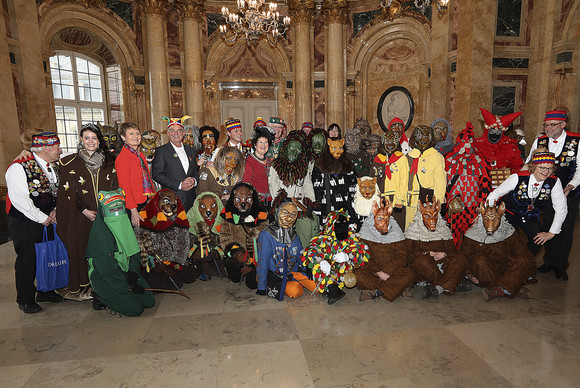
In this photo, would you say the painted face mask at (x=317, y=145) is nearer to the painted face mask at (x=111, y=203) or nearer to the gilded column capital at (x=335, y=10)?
the painted face mask at (x=111, y=203)

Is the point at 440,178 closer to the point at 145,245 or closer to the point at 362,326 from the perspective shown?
the point at 362,326

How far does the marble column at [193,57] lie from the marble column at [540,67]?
10.0 metres

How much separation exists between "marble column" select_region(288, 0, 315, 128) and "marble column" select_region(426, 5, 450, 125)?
426 centimetres

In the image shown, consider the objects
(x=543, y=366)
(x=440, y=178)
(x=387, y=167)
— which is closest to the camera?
(x=543, y=366)

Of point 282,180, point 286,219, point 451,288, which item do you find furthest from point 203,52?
point 451,288

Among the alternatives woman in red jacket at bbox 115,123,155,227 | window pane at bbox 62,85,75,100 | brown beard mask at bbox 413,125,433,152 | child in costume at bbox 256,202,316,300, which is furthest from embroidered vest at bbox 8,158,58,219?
window pane at bbox 62,85,75,100

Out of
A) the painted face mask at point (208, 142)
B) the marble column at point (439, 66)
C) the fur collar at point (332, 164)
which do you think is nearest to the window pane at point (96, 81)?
the painted face mask at point (208, 142)

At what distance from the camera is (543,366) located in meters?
2.76

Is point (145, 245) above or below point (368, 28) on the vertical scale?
below

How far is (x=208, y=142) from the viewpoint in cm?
592

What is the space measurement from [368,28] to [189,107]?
7180 millimetres

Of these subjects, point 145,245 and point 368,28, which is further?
point 368,28

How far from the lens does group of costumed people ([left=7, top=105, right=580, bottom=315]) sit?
3992 mm

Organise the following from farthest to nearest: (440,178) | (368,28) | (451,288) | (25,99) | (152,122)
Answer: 1. (368,28)
2. (152,122)
3. (25,99)
4. (440,178)
5. (451,288)
